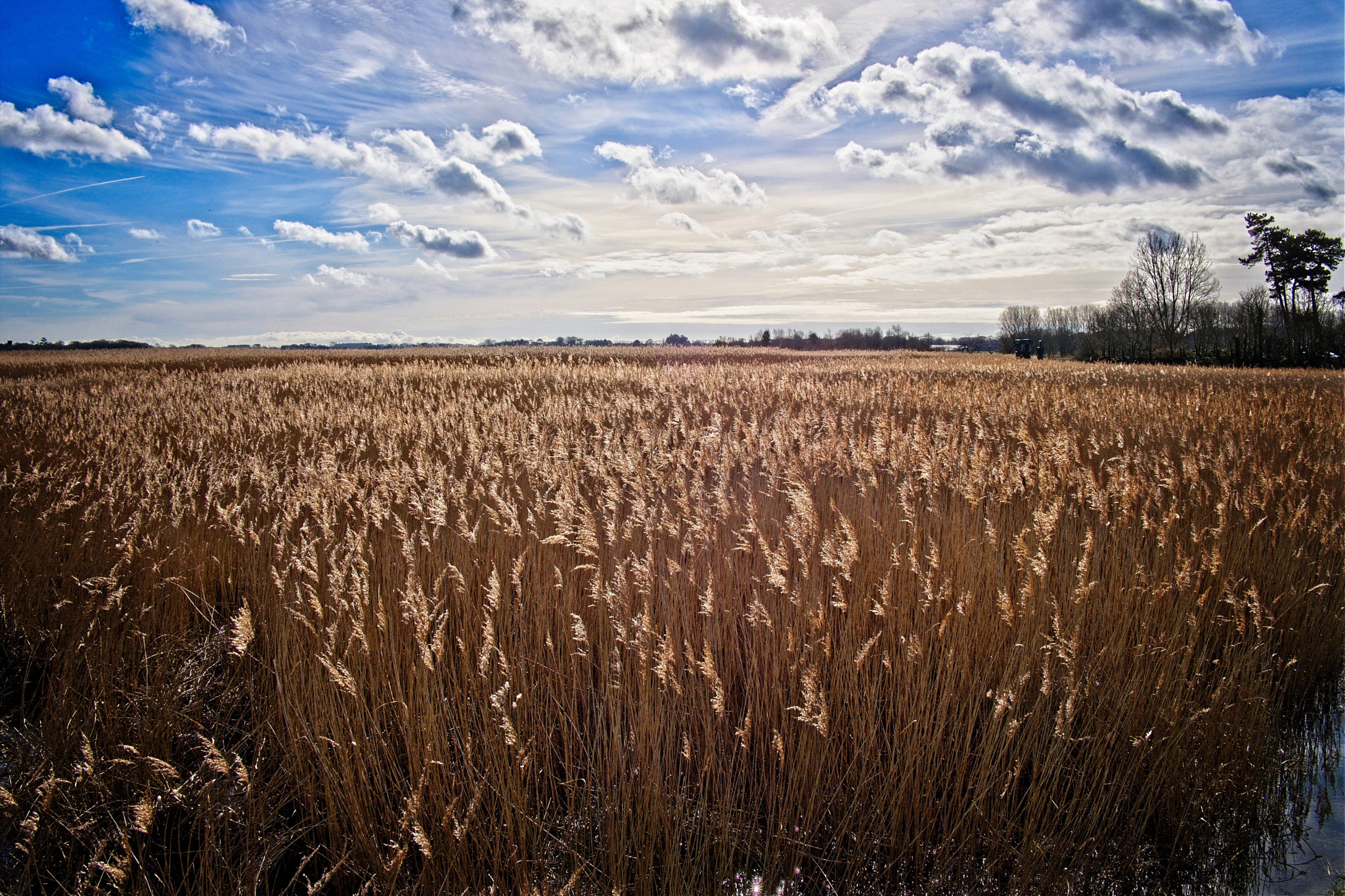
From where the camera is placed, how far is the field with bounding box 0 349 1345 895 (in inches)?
84.0

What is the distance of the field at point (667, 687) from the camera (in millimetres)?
2133

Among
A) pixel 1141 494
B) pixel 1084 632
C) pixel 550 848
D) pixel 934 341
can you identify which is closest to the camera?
pixel 550 848

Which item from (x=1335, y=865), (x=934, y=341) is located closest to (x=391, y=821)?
(x=1335, y=865)

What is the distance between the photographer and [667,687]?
8.55 feet

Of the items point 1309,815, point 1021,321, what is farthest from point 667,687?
point 1021,321

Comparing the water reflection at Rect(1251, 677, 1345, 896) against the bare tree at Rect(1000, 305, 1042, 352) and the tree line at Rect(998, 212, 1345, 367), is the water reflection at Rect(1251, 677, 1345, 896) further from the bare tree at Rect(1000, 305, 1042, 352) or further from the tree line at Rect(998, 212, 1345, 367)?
the bare tree at Rect(1000, 305, 1042, 352)

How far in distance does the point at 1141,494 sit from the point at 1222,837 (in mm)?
3091

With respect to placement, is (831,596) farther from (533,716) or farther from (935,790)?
(533,716)

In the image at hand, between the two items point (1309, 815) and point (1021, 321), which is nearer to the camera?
point (1309, 815)

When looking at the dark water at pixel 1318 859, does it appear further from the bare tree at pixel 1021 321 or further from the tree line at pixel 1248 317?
the bare tree at pixel 1021 321

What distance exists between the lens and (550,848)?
86.5 inches

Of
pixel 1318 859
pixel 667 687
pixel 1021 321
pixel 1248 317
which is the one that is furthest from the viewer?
pixel 1021 321

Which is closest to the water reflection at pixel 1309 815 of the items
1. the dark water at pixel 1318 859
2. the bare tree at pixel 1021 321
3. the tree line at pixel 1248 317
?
the dark water at pixel 1318 859

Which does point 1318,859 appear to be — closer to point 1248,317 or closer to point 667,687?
point 667,687
